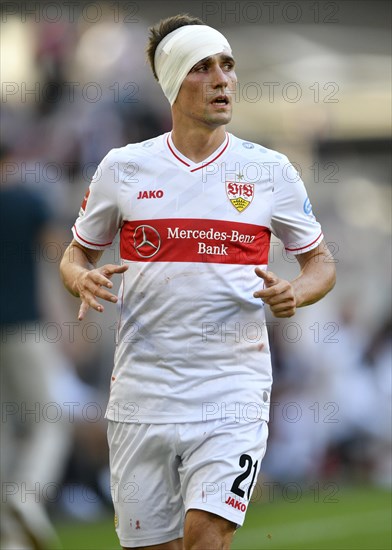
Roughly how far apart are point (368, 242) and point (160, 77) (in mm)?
8888

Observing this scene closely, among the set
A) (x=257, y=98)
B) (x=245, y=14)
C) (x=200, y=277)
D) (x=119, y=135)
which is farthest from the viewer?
(x=245, y=14)

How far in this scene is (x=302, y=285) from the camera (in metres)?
5.97

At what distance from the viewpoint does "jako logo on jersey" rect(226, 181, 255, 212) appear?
588 cm

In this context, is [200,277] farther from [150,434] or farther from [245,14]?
[245,14]

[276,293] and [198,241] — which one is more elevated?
[198,241]

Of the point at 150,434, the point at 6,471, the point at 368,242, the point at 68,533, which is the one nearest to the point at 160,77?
the point at 150,434

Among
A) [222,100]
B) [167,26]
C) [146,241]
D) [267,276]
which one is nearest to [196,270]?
[146,241]

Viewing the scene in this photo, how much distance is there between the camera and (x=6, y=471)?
344 inches

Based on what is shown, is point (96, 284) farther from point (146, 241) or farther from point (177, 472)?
point (177, 472)

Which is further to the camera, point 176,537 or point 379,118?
point 379,118

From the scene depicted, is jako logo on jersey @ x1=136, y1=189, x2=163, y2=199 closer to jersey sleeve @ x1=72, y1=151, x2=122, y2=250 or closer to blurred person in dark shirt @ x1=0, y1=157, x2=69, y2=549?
jersey sleeve @ x1=72, y1=151, x2=122, y2=250

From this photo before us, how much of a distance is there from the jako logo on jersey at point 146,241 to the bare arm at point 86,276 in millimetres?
184

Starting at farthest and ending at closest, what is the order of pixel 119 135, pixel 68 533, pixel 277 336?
pixel 277 336
pixel 119 135
pixel 68 533

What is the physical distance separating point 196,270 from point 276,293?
1.39 feet
